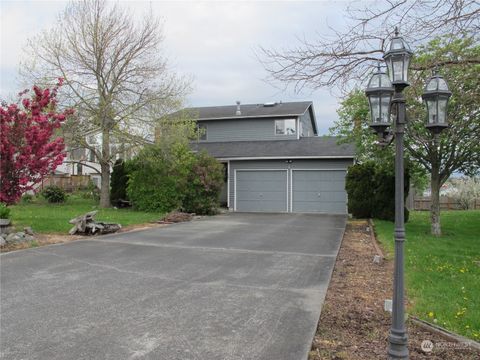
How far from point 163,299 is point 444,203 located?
2487 centimetres

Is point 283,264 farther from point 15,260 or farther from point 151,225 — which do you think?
point 151,225

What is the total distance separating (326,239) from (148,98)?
11.1 meters

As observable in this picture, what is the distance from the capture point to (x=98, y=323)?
15.9ft

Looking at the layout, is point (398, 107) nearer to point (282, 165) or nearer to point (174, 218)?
point (174, 218)

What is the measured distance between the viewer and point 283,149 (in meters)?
22.8

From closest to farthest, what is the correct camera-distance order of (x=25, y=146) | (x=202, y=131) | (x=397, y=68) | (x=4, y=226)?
(x=397, y=68) < (x=25, y=146) < (x=4, y=226) < (x=202, y=131)

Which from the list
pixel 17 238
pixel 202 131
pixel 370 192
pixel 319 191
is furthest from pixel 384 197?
pixel 17 238

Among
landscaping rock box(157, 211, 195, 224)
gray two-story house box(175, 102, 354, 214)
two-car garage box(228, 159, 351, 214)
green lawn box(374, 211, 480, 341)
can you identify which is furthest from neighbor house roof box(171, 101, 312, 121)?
green lawn box(374, 211, 480, 341)

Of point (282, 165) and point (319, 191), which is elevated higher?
point (282, 165)

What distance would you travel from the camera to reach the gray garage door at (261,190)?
22.1 m

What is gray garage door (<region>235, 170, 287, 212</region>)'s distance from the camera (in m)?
22.1

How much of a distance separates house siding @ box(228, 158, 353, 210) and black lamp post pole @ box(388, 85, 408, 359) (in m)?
17.1

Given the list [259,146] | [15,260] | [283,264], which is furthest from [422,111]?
[259,146]

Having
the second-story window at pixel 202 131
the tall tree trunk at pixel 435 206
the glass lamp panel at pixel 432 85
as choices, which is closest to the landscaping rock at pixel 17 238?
the glass lamp panel at pixel 432 85
